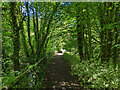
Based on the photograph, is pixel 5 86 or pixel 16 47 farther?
pixel 16 47

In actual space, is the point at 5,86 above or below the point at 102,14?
below

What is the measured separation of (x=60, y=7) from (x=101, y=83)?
635cm

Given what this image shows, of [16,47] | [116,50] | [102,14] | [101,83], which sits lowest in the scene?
[101,83]

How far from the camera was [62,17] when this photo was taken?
30.2 feet

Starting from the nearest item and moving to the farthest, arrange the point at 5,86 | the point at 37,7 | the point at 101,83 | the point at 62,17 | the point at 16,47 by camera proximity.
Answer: the point at 5,86
the point at 101,83
the point at 16,47
the point at 37,7
the point at 62,17

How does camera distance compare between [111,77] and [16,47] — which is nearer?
[111,77]

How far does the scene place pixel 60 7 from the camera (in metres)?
7.60

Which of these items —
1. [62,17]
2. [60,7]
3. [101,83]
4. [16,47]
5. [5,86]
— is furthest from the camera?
[62,17]

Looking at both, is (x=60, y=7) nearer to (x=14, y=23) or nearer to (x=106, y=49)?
(x=14, y=23)

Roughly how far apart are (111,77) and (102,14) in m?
3.33

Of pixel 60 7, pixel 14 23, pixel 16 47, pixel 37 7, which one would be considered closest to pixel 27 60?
pixel 16 47

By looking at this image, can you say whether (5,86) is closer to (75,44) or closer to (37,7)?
(75,44)

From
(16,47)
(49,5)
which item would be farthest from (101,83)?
(49,5)

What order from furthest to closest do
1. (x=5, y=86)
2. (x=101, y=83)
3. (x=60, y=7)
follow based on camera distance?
(x=60, y=7) → (x=101, y=83) → (x=5, y=86)
